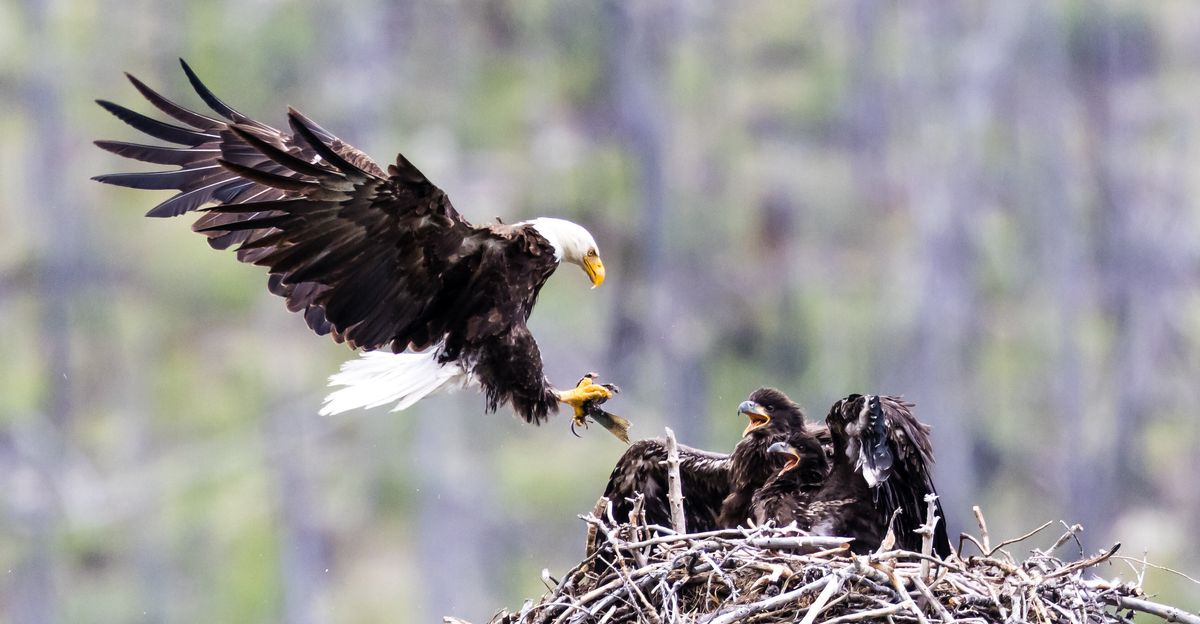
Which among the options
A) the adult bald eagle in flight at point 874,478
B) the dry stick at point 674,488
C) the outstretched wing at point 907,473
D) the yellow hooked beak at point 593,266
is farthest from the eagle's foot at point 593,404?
the outstretched wing at point 907,473

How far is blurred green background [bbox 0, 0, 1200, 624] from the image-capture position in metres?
13.3

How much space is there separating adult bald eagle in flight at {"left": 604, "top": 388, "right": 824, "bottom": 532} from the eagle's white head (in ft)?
2.48

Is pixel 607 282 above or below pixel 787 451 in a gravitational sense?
above

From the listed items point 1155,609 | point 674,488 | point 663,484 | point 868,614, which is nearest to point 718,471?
point 663,484

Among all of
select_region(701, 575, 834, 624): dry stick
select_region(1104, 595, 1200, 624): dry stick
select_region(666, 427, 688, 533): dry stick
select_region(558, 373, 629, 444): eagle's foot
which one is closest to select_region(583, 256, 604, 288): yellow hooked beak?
select_region(558, 373, 629, 444): eagle's foot

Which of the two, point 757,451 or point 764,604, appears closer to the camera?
point 764,604

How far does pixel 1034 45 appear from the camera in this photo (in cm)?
1512

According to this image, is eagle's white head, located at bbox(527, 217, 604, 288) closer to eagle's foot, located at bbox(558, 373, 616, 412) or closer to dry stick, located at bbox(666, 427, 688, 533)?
eagle's foot, located at bbox(558, 373, 616, 412)

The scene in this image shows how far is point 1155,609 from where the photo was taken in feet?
12.2

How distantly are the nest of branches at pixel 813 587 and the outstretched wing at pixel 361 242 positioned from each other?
3.89ft

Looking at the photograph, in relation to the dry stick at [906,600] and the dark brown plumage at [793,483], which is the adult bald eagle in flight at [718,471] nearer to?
the dark brown plumage at [793,483]

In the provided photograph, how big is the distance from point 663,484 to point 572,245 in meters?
0.97

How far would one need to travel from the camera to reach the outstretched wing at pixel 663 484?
15.6 ft

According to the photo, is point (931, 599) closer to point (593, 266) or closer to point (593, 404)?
point (593, 404)
